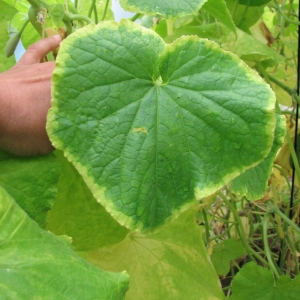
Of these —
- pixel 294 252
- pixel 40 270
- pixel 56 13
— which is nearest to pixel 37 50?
pixel 56 13

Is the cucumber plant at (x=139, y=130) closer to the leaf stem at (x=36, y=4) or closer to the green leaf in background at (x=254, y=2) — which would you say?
the leaf stem at (x=36, y=4)

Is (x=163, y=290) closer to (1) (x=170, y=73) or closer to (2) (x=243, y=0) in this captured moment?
(1) (x=170, y=73)

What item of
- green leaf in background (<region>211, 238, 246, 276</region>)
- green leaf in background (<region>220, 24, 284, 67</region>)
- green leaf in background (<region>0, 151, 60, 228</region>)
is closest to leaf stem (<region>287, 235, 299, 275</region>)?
green leaf in background (<region>211, 238, 246, 276</region>)

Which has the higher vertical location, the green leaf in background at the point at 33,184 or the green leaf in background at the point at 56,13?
the green leaf in background at the point at 56,13

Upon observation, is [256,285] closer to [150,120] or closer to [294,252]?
[294,252]

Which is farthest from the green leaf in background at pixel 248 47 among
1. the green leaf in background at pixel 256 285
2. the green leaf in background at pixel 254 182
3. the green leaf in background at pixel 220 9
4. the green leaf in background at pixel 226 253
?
the green leaf in background at pixel 226 253

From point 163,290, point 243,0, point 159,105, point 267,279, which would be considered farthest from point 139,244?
point 243,0

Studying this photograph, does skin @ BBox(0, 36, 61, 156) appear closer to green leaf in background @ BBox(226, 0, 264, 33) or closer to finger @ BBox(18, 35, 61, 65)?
finger @ BBox(18, 35, 61, 65)
